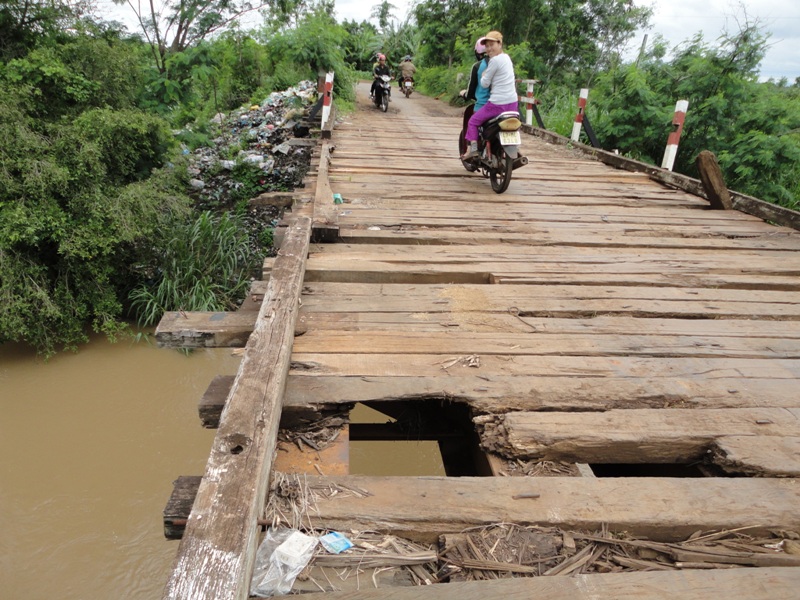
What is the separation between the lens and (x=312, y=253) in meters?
3.28

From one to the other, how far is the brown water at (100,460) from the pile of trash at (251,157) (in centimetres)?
400

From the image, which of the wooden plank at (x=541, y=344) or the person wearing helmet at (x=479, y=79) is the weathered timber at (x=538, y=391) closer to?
the wooden plank at (x=541, y=344)

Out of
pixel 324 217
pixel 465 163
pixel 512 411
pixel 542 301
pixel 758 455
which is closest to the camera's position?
pixel 758 455

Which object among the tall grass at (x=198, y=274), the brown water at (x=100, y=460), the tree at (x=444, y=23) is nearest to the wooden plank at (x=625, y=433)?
the brown water at (x=100, y=460)

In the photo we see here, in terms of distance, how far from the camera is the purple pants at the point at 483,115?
4922 mm

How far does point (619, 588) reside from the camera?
1.23m

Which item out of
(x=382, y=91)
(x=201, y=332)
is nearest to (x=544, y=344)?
(x=201, y=332)

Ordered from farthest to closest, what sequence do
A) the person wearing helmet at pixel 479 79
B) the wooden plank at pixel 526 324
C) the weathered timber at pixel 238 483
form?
the person wearing helmet at pixel 479 79
the wooden plank at pixel 526 324
the weathered timber at pixel 238 483

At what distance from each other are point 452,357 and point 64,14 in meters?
8.48

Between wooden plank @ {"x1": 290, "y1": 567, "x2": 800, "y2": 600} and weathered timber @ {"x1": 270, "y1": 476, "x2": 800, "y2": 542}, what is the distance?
0.16m

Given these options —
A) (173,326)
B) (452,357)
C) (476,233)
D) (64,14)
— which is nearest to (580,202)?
(476,233)

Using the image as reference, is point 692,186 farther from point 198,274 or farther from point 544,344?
point 198,274

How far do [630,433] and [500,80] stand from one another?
3.96 meters

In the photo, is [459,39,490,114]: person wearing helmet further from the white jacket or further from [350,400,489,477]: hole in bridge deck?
[350,400,489,477]: hole in bridge deck
